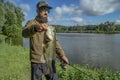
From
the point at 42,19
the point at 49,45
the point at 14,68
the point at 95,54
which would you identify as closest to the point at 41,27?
the point at 49,45

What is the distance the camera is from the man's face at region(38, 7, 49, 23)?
4617mm

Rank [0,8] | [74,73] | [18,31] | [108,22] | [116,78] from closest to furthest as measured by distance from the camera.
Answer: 1. [116,78]
2. [74,73]
3. [0,8]
4. [18,31]
5. [108,22]

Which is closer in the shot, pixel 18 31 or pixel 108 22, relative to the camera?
pixel 18 31

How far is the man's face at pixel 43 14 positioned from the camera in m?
4.62

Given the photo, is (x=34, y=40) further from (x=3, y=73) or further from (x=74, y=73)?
(x=3, y=73)

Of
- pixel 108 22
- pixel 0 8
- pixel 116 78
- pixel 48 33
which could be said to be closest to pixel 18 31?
pixel 0 8

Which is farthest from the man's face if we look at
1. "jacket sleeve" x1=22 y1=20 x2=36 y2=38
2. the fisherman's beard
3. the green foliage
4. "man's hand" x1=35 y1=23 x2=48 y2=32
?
the green foliage

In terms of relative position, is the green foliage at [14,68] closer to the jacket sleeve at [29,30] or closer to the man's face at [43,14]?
the jacket sleeve at [29,30]

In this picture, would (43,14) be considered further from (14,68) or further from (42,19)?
(14,68)

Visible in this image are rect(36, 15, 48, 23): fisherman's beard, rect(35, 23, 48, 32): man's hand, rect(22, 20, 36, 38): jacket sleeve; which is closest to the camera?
rect(35, 23, 48, 32): man's hand

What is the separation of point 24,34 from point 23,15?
71.1 m

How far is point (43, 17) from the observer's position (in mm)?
4617

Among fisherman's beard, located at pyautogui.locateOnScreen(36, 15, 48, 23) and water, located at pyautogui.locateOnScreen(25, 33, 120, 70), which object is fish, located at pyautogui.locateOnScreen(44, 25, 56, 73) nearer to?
fisherman's beard, located at pyautogui.locateOnScreen(36, 15, 48, 23)

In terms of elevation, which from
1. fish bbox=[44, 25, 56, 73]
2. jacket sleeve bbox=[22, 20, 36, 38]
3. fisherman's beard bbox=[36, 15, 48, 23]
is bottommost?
fish bbox=[44, 25, 56, 73]
